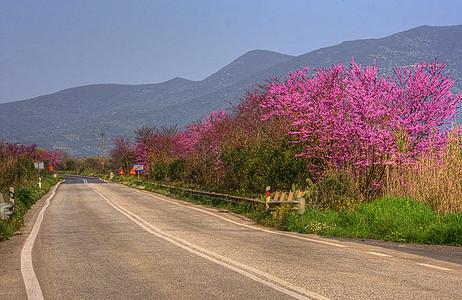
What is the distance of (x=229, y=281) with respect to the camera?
7805 millimetres

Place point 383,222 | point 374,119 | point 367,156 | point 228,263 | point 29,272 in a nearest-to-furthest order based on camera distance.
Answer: point 29,272 → point 228,263 → point 383,222 → point 367,156 → point 374,119

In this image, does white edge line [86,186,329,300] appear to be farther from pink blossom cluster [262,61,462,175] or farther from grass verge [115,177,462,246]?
pink blossom cluster [262,61,462,175]

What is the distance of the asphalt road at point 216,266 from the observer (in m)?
7.15

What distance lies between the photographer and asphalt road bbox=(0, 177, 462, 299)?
715 centimetres

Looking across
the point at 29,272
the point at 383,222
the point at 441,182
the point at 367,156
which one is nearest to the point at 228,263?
the point at 29,272

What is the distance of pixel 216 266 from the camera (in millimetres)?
9094

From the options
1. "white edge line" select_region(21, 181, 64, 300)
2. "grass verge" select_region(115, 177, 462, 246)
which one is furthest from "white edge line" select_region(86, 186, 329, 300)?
"grass verge" select_region(115, 177, 462, 246)

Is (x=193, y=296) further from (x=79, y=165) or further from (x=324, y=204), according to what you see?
(x=79, y=165)

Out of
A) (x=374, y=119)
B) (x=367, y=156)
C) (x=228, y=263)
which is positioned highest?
(x=374, y=119)

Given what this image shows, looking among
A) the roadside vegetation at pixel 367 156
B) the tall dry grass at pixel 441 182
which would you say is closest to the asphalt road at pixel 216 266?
the roadside vegetation at pixel 367 156

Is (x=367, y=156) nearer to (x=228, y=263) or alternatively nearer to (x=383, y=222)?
(x=383, y=222)

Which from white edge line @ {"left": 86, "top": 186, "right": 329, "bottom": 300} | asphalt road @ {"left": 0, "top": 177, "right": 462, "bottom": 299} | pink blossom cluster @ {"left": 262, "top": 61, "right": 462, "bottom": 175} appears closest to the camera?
white edge line @ {"left": 86, "top": 186, "right": 329, "bottom": 300}

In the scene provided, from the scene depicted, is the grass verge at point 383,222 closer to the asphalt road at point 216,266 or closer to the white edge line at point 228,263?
the asphalt road at point 216,266

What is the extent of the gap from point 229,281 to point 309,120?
12789 mm
